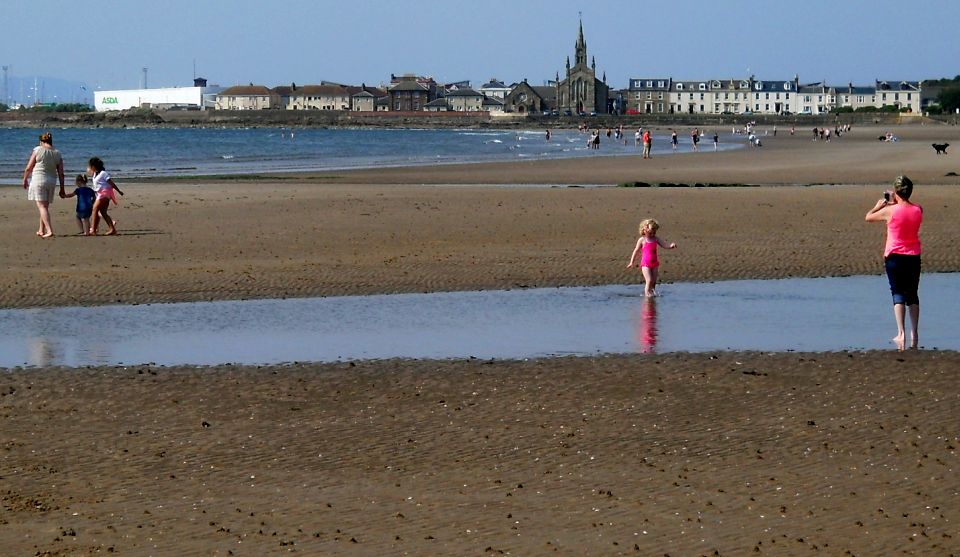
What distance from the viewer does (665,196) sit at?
2761 centimetres

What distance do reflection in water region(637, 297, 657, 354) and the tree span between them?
185549 millimetres

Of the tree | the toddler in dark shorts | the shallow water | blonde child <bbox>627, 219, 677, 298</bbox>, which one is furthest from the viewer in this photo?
the tree

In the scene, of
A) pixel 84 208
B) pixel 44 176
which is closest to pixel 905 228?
pixel 44 176

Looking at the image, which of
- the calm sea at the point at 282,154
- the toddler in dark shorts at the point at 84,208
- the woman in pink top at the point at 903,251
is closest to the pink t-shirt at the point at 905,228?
the woman in pink top at the point at 903,251

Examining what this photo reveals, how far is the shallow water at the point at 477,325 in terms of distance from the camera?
11375mm

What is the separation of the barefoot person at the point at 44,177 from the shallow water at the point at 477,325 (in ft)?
20.3

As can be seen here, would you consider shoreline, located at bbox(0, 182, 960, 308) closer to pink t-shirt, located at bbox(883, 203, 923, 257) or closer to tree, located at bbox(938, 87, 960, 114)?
pink t-shirt, located at bbox(883, 203, 923, 257)

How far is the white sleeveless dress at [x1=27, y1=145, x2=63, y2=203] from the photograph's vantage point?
19422 millimetres

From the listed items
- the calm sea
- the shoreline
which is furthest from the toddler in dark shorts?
the calm sea

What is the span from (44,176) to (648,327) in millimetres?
10380

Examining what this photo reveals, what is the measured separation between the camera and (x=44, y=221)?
768 inches

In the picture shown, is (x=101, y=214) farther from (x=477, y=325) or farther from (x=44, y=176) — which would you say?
(x=477, y=325)

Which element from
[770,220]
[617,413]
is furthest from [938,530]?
[770,220]

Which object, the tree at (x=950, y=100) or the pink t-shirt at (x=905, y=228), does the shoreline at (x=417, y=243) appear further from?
the tree at (x=950, y=100)
